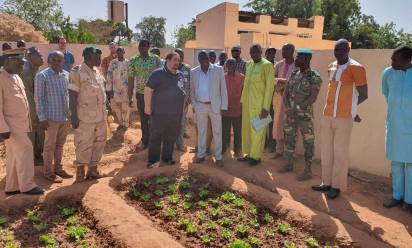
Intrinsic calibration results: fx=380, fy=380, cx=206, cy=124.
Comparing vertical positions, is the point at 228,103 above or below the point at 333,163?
above

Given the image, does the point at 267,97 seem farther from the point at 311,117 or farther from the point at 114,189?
the point at 114,189

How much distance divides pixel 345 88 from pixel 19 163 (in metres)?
4.19

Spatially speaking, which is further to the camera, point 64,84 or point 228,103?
point 228,103

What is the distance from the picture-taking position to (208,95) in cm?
594

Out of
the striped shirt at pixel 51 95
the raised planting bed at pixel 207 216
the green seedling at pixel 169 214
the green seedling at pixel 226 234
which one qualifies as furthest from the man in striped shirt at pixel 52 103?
the green seedling at pixel 226 234

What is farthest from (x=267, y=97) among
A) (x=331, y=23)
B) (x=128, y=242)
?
(x=331, y=23)

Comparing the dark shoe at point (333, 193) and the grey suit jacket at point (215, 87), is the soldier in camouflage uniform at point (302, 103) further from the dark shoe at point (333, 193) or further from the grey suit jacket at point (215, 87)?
the grey suit jacket at point (215, 87)

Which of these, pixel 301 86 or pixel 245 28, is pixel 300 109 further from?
pixel 245 28

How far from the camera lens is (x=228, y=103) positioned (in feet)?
21.7

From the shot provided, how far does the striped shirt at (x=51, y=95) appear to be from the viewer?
520cm

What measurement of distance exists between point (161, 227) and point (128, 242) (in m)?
0.64

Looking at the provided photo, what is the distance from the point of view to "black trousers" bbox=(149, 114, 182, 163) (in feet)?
19.0

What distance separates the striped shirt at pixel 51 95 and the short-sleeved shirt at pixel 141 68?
1789mm

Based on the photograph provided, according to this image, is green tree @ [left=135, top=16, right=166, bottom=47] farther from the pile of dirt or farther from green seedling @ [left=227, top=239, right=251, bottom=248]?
green seedling @ [left=227, top=239, right=251, bottom=248]
